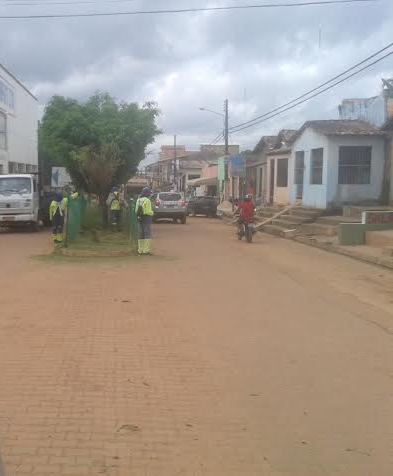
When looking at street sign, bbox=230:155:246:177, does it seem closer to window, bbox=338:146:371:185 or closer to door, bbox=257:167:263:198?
door, bbox=257:167:263:198

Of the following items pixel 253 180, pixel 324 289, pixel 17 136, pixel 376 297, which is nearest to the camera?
pixel 376 297

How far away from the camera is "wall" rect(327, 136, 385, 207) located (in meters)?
25.6

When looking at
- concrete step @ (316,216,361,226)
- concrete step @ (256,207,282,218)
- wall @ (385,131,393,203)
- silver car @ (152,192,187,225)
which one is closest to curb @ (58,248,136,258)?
concrete step @ (316,216,361,226)

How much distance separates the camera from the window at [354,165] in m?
25.7

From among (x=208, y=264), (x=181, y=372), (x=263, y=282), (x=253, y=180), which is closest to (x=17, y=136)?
(x=253, y=180)

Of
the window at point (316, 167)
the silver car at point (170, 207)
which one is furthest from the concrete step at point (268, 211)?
the silver car at point (170, 207)

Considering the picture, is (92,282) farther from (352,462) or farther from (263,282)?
(352,462)

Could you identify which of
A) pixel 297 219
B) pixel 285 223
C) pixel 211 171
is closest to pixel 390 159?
pixel 297 219

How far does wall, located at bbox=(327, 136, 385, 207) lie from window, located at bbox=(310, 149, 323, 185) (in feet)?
3.46

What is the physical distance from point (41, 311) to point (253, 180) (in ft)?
124

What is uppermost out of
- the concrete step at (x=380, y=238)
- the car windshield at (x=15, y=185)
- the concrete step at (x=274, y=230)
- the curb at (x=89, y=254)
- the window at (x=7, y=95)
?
the window at (x=7, y=95)

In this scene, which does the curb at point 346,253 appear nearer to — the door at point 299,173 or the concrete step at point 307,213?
the concrete step at point 307,213

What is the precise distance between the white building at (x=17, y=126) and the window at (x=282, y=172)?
602 inches

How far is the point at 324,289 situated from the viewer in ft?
37.1
